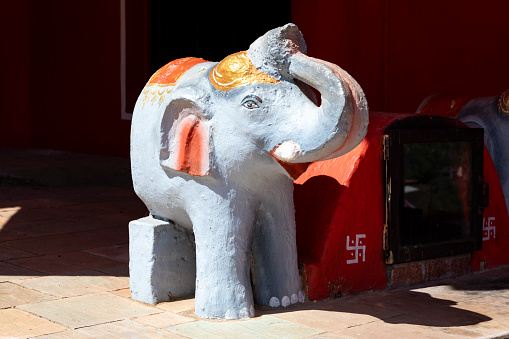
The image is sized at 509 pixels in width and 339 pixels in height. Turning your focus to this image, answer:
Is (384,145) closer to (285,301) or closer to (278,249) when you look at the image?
(278,249)

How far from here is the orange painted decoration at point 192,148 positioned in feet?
14.7

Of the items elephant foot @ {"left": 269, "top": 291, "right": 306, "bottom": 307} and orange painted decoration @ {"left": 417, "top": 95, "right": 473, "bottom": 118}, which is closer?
elephant foot @ {"left": 269, "top": 291, "right": 306, "bottom": 307}

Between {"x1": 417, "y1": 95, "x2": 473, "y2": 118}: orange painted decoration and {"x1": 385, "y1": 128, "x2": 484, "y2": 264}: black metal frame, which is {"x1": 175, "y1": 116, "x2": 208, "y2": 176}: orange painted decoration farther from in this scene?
{"x1": 417, "y1": 95, "x2": 473, "y2": 118}: orange painted decoration

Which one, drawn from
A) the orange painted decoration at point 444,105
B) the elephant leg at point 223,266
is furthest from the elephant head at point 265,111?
the orange painted decoration at point 444,105

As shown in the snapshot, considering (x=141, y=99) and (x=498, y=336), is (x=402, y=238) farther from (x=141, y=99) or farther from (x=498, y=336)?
(x=141, y=99)

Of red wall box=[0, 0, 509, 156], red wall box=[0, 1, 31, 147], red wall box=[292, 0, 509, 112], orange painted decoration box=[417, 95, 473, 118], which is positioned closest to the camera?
orange painted decoration box=[417, 95, 473, 118]

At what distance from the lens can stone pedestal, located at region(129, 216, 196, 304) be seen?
4.79 metres

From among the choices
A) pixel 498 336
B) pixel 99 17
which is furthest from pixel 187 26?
pixel 498 336

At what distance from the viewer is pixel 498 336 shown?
13.9 ft

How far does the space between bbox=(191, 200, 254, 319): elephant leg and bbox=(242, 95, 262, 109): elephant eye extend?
0.55 meters

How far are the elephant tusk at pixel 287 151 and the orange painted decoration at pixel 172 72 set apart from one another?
0.84 m

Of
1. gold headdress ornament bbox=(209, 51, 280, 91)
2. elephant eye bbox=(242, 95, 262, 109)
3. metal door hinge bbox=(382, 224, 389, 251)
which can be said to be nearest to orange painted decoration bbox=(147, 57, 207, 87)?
gold headdress ornament bbox=(209, 51, 280, 91)

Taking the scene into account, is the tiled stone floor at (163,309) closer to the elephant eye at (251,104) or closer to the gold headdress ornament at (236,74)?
the elephant eye at (251,104)

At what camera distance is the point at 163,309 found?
15.5 ft
